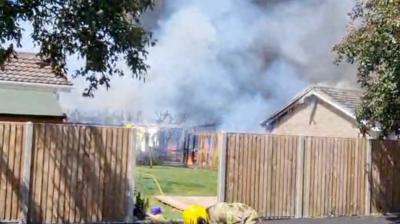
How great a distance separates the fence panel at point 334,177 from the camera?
14.4 meters

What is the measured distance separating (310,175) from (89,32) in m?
6.94

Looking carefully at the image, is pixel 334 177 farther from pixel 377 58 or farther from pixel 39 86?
pixel 39 86

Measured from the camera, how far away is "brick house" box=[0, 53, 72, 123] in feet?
53.2

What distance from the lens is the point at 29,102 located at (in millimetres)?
16594

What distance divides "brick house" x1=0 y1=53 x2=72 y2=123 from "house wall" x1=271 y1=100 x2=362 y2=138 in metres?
16.9

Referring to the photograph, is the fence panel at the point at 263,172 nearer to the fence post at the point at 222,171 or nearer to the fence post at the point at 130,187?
the fence post at the point at 222,171

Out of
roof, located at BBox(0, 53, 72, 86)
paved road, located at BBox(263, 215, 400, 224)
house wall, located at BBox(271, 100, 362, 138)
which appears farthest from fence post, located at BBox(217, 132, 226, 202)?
house wall, located at BBox(271, 100, 362, 138)

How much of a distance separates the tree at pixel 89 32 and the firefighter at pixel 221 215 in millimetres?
2435

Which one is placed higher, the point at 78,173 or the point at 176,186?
the point at 78,173

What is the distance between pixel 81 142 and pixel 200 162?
20882 millimetres

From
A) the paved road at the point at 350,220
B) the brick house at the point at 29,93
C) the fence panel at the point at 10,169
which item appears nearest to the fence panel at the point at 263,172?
the paved road at the point at 350,220

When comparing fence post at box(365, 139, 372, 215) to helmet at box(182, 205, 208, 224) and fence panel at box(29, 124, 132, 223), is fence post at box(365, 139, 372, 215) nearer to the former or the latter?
fence panel at box(29, 124, 132, 223)

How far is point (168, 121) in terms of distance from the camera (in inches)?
1759

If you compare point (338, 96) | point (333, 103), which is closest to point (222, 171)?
point (333, 103)
